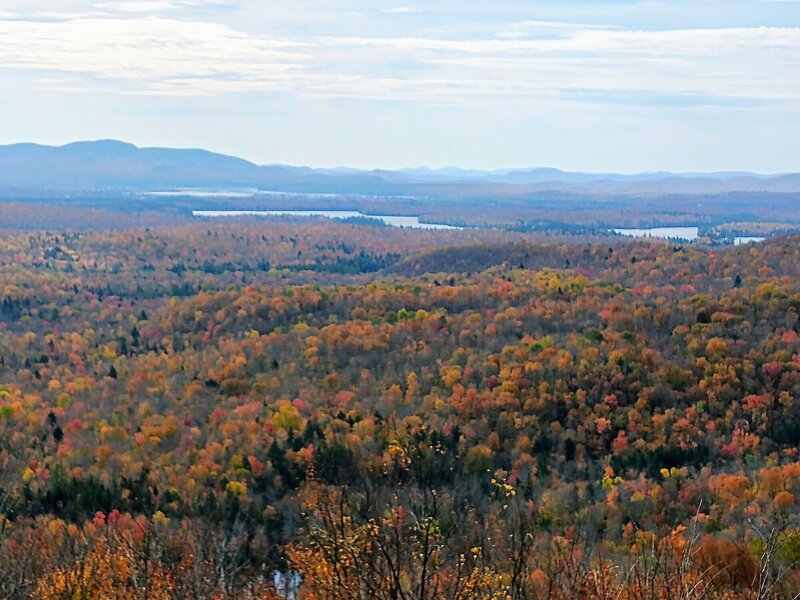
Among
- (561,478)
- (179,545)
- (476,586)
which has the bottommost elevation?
(561,478)

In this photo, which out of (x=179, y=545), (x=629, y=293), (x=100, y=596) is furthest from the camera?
(x=629, y=293)

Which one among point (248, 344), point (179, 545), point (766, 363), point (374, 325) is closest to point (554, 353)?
point (766, 363)

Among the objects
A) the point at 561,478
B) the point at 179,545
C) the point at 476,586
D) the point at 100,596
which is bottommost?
the point at 561,478

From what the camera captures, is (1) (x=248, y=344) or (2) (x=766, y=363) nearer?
(2) (x=766, y=363)

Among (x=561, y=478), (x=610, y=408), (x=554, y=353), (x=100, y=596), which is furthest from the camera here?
(x=554, y=353)

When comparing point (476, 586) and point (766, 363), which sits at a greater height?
point (476, 586)

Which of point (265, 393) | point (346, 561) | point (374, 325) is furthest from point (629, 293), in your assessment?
point (346, 561)

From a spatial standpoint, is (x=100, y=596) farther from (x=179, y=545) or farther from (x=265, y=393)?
(x=265, y=393)

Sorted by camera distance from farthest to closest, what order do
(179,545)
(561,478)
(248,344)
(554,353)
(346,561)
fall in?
(248,344) → (554,353) → (561,478) → (179,545) → (346,561)

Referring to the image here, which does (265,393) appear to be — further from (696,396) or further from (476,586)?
(476,586)
